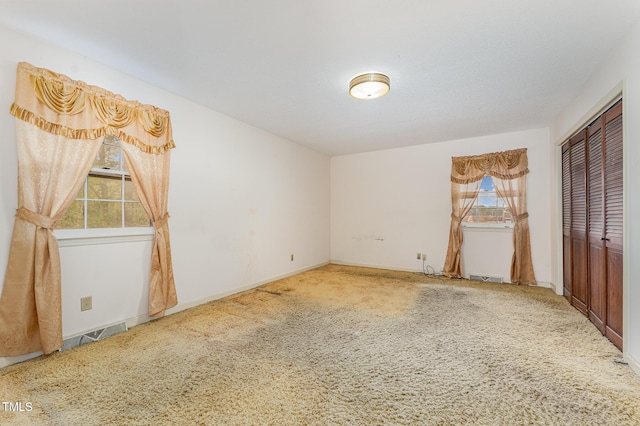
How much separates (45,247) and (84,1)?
1786 millimetres

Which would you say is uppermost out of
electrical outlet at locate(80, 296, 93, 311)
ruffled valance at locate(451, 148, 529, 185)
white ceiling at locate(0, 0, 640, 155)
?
white ceiling at locate(0, 0, 640, 155)

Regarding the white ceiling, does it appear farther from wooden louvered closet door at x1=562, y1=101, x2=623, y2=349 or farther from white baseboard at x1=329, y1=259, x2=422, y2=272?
white baseboard at x1=329, y1=259, x2=422, y2=272

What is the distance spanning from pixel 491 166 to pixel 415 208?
141cm

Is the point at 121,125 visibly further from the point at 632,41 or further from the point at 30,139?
the point at 632,41

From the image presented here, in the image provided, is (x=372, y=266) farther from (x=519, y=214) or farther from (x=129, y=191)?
(x=129, y=191)

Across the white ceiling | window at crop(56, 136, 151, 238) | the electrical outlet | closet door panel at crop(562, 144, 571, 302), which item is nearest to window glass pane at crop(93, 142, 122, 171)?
window at crop(56, 136, 151, 238)

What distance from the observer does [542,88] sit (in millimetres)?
2920

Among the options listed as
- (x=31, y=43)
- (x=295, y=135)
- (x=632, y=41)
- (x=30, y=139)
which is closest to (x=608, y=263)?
(x=632, y=41)

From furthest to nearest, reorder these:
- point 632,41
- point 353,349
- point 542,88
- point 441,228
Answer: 1. point 441,228
2. point 542,88
3. point 353,349
4. point 632,41

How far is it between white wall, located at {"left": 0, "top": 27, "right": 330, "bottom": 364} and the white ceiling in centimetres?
20

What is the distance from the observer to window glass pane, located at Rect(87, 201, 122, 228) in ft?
8.25

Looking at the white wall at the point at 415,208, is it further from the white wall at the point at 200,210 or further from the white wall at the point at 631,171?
the white wall at the point at 631,171

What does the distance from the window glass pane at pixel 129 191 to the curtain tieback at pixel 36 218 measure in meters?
0.67

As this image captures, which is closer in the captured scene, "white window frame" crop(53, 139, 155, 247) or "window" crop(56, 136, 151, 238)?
"white window frame" crop(53, 139, 155, 247)
